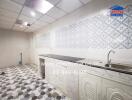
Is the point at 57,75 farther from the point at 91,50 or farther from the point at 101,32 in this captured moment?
the point at 101,32

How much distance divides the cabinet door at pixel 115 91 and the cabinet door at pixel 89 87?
3.9 inches

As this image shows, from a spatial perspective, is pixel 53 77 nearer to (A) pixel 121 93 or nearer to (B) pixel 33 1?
(A) pixel 121 93

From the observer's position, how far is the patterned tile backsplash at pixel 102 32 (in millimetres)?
1385

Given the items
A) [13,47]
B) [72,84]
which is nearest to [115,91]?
[72,84]

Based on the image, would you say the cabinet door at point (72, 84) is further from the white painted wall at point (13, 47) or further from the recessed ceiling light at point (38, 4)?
the white painted wall at point (13, 47)

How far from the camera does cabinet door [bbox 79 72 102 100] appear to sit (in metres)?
1.20

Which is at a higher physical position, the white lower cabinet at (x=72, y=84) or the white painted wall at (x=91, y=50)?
the white painted wall at (x=91, y=50)

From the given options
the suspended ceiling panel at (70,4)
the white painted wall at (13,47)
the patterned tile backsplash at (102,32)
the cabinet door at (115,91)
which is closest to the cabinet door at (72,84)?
the cabinet door at (115,91)

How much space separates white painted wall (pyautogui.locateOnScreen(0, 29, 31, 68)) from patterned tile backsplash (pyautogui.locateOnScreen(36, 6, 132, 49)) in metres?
4.33

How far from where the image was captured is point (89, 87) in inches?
52.0

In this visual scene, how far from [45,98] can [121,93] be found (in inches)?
65.5

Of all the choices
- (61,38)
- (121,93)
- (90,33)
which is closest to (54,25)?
(61,38)

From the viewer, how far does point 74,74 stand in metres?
1.60

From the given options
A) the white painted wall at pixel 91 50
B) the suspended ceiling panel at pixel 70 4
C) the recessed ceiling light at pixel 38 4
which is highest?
the suspended ceiling panel at pixel 70 4
